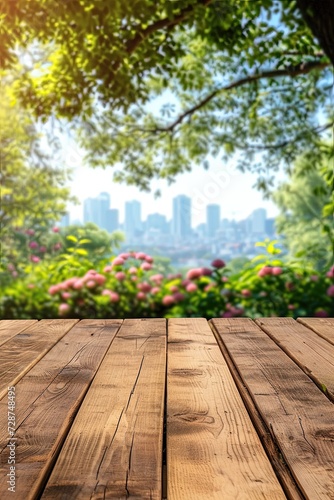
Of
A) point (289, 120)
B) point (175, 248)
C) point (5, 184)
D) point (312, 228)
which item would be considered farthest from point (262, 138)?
point (312, 228)

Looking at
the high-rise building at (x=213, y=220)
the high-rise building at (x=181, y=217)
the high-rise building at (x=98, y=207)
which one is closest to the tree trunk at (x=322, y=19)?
the high-rise building at (x=98, y=207)

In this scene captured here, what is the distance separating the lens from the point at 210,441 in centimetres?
120

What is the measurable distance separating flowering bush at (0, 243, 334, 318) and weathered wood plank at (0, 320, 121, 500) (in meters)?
3.38

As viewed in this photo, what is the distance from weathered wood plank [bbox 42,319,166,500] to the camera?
993 millimetres

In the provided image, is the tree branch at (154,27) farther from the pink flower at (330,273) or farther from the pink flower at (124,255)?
the pink flower at (330,273)

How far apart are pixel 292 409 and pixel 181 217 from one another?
1715 cm

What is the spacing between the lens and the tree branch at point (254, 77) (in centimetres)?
670

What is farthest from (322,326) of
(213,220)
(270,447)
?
(213,220)

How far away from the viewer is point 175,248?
1745cm

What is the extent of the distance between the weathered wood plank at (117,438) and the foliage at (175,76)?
139 inches

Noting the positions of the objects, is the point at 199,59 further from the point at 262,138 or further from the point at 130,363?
the point at 130,363

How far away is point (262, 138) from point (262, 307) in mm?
4825

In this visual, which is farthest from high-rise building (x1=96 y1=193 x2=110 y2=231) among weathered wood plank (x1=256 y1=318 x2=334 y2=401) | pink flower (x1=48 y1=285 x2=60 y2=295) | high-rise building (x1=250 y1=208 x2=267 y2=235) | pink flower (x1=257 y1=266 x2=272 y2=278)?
weathered wood plank (x1=256 y1=318 x2=334 y2=401)

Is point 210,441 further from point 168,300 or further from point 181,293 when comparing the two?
point 181,293
